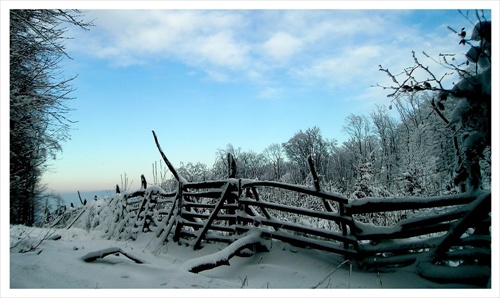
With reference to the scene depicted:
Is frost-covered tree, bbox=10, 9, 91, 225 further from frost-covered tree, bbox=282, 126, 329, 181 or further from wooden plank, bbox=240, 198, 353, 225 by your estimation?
frost-covered tree, bbox=282, 126, 329, 181

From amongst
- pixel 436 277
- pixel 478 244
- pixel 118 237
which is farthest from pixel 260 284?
pixel 118 237

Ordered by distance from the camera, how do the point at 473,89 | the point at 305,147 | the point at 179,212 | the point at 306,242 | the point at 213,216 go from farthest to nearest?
the point at 305,147, the point at 179,212, the point at 213,216, the point at 306,242, the point at 473,89

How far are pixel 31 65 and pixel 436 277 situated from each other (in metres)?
8.98

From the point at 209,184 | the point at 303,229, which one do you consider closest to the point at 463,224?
the point at 303,229

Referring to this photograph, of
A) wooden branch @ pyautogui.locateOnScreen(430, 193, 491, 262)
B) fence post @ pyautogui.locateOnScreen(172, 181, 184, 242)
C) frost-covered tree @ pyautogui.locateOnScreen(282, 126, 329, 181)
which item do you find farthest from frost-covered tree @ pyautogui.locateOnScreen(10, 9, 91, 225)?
frost-covered tree @ pyautogui.locateOnScreen(282, 126, 329, 181)

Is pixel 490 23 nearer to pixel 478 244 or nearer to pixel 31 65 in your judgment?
pixel 478 244

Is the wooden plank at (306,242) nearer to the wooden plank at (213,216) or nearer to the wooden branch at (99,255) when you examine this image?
the wooden plank at (213,216)

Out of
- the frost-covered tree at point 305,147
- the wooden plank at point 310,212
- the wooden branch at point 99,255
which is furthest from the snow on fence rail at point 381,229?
the frost-covered tree at point 305,147

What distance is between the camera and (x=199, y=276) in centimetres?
327

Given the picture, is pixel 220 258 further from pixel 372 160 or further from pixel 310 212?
pixel 372 160

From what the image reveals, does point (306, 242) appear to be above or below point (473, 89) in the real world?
below

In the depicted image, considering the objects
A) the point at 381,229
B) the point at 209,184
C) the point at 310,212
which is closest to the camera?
the point at 381,229

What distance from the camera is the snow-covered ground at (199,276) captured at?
2756 mm

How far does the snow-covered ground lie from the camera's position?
2756 mm
